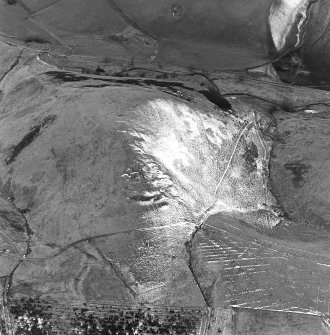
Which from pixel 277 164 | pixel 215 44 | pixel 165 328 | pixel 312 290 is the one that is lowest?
pixel 165 328

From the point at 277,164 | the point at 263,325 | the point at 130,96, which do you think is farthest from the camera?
the point at 277,164

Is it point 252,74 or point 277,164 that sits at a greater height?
point 252,74

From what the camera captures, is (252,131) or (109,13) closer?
(252,131)

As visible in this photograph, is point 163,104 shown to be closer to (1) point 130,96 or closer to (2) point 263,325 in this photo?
(1) point 130,96

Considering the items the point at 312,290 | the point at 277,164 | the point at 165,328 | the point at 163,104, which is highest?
the point at 163,104

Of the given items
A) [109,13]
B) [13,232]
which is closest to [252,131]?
[109,13]

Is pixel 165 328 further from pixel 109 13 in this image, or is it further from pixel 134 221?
pixel 109 13

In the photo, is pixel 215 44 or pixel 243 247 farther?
pixel 215 44

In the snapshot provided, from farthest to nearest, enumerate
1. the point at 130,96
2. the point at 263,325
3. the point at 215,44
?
1. the point at 215,44
2. the point at 130,96
3. the point at 263,325

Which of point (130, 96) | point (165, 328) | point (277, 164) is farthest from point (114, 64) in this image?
point (165, 328)
